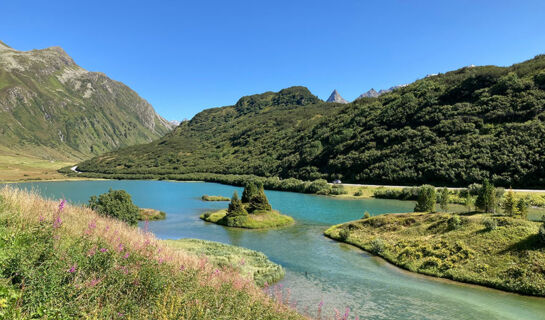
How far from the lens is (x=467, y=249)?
1142 inches

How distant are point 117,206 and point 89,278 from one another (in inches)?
1604

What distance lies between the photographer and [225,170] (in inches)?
7707

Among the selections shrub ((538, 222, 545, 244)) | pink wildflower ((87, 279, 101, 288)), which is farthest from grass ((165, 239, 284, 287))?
shrub ((538, 222, 545, 244))

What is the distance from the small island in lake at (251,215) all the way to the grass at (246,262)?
1708 centimetres

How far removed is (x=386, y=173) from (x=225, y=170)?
11388 cm

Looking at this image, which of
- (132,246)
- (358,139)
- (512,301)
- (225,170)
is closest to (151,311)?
(132,246)

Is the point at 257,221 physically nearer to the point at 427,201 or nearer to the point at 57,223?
the point at 427,201

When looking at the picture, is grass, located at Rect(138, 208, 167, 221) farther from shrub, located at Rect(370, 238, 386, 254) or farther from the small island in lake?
shrub, located at Rect(370, 238, 386, 254)

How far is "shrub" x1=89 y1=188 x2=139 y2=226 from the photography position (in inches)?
1695

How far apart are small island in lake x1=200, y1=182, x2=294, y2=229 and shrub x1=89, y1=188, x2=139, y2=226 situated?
16.7 meters

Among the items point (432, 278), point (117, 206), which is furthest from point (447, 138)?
point (117, 206)

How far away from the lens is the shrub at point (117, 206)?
141ft

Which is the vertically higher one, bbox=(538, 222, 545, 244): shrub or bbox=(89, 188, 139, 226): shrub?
bbox=(538, 222, 545, 244): shrub

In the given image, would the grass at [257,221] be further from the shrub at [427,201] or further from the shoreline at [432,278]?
the shrub at [427,201]
